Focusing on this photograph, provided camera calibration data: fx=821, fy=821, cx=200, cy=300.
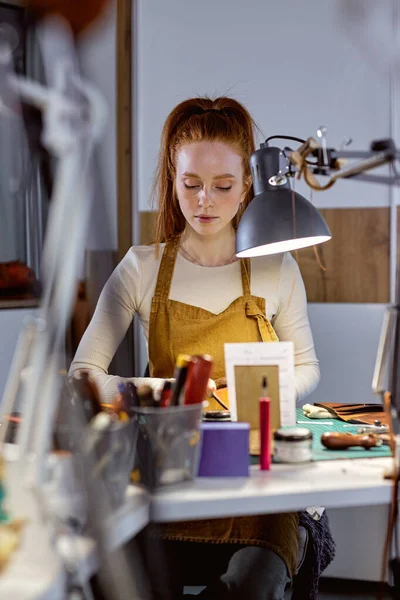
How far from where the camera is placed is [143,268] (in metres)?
2.25

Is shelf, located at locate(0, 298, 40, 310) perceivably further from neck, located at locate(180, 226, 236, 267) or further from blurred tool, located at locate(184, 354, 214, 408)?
blurred tool, located at locate(184, 354, 214, 408)

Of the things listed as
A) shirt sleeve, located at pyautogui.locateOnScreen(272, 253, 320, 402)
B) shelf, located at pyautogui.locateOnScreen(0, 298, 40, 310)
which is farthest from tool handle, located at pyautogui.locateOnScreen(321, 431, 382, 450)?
shelf, located at pyautogui.locateOnScreen(0, 298, 40, 310)

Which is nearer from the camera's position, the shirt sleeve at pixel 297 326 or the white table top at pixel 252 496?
the white table top at pixel 252 496

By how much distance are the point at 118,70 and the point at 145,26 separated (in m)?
0.18

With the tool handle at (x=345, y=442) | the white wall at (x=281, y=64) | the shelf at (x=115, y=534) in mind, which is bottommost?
the shelf at (x=115, y=534)

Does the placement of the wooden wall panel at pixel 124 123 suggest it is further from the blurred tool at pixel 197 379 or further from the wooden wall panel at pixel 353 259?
the blurred tool at pixel 197 379

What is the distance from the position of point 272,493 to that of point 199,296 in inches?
40.0

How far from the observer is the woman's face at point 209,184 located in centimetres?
208

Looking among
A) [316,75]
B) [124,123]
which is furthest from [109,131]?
[316,75]

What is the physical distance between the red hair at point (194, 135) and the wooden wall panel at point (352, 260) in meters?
0.44

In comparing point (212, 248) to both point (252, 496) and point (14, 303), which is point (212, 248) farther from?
point (252, 496)

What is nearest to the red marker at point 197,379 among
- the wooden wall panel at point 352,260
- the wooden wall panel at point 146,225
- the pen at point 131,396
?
the pen at point 131,396

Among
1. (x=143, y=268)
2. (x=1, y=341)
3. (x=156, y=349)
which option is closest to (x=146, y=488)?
(x=156, y=349)

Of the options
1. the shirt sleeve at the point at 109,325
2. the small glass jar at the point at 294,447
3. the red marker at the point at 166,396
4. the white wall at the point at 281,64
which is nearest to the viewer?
the red marker at the point at 166,396
